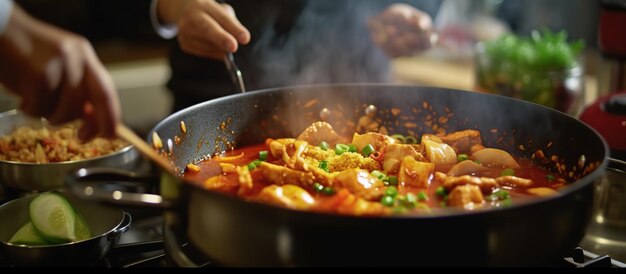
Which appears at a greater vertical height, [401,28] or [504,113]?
[401,28]

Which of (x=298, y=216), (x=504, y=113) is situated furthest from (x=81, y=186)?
(x=504, y=113)

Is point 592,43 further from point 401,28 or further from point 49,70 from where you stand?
point 49,70

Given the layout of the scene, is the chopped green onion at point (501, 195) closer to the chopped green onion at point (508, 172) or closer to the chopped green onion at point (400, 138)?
the chopped green onion at point (508, 172)

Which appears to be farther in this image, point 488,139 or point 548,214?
point 488,139

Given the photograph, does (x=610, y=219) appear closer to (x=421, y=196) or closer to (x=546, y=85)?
(x=421, y=196)

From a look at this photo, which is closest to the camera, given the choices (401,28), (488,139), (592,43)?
(488,139)

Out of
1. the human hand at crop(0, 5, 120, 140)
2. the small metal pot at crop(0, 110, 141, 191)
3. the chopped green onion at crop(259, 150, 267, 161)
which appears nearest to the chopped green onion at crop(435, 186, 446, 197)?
the chopped green onion at crop(259, 150, 267, 161)

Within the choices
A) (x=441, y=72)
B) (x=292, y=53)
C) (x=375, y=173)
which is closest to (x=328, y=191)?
(x=375, y=173)
